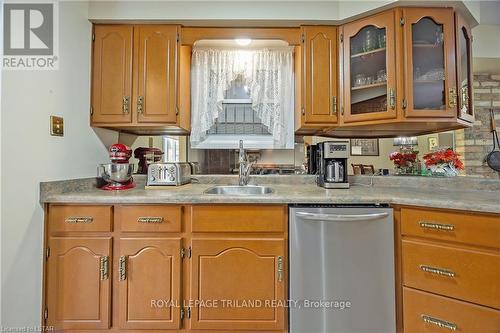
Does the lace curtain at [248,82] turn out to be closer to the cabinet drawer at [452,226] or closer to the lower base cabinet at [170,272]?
the lower base cabinet at [170,272]

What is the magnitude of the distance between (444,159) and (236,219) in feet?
5.30

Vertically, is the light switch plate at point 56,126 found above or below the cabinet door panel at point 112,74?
below

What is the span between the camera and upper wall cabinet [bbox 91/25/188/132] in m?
1.83

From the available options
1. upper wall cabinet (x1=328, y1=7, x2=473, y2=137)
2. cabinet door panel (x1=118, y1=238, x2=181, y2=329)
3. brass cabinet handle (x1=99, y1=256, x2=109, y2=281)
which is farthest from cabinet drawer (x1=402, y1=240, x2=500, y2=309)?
brass cabinet handle (x1=99, y1=256, x2=109, y2=281)

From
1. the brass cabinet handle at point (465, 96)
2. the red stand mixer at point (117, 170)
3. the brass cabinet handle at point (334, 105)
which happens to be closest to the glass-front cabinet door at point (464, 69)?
the brass cabinet handle at point (465, 96)

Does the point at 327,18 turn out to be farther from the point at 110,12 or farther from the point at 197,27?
the point at 110,12

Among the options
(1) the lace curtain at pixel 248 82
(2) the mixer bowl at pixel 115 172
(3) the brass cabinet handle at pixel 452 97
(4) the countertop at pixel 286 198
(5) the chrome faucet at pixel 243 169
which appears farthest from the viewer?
(1) the lace curtain at pixel 248 82

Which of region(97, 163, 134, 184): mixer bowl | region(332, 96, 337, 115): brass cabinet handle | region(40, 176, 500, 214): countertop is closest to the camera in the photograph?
region(40, 176, 500, 214): countertop

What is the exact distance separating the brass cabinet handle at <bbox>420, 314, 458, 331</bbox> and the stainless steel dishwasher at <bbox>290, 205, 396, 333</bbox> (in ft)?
0.45

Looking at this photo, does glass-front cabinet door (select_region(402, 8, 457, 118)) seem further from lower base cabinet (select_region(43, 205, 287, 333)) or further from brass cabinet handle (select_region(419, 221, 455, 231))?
lower base cabinet (select_region(43, 205, 287, 333))

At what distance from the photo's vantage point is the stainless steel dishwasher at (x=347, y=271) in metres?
1.34

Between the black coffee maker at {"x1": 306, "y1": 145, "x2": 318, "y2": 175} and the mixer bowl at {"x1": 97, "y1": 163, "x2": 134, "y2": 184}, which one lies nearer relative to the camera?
the mixer bowl at {"x1": 97, "y1": 163, "x2": 134, "y2": 184}

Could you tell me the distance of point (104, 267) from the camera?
1395mm

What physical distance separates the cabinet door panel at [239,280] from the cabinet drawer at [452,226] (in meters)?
0.69
